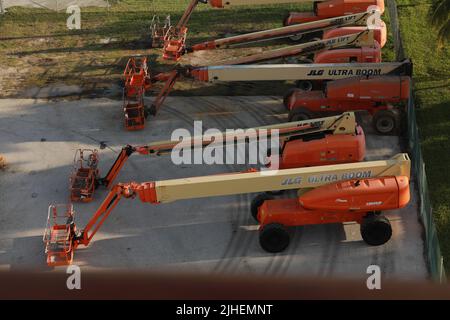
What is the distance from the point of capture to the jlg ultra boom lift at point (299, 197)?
896 inches

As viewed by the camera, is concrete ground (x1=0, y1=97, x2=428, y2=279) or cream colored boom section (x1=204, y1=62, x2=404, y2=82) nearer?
concrete ground (x1=0, y1=97, x2=428, y2=279)

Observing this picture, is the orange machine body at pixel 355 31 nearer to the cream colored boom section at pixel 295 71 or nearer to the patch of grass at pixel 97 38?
the patch of grass at pixel 97 38

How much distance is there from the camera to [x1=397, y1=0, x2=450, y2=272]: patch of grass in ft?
85.5

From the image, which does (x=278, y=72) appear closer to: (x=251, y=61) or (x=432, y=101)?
(x=251, y=61)

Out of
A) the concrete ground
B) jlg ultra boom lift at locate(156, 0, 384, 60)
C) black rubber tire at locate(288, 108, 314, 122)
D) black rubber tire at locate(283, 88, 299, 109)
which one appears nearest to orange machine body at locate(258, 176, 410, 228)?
the concrete ground

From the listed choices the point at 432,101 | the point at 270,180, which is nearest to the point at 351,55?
the point at 432,101

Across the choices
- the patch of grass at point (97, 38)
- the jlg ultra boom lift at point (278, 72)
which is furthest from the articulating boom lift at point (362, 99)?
the patch of grass at point (97, 38)

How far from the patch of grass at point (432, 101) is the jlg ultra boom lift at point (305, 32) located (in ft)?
8.67

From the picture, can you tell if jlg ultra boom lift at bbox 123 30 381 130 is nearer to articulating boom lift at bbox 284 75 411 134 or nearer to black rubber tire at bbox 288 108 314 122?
articulating boom lift at bbox 284 75 411 134

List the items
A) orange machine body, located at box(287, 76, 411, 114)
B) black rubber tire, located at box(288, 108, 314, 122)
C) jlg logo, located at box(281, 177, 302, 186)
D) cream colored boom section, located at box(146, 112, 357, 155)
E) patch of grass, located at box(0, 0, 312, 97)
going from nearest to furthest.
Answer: jlg logo, located at box(281, 177, 302, 186) < cream colored boom section, located at box(146, 112, 357, 155) < orange machine body, located at box(287, 76, 411, 114) < black rubber tire, located at box(288, 108, 314, 122) < patch of grass, located at box(0, 0, 312, 97)

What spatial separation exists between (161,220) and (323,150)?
588 centimetres

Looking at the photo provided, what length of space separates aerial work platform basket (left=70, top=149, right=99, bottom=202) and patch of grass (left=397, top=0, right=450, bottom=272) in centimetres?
1173

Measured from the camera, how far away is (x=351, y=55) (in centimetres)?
3234

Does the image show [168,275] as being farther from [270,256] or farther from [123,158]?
[123,158]
